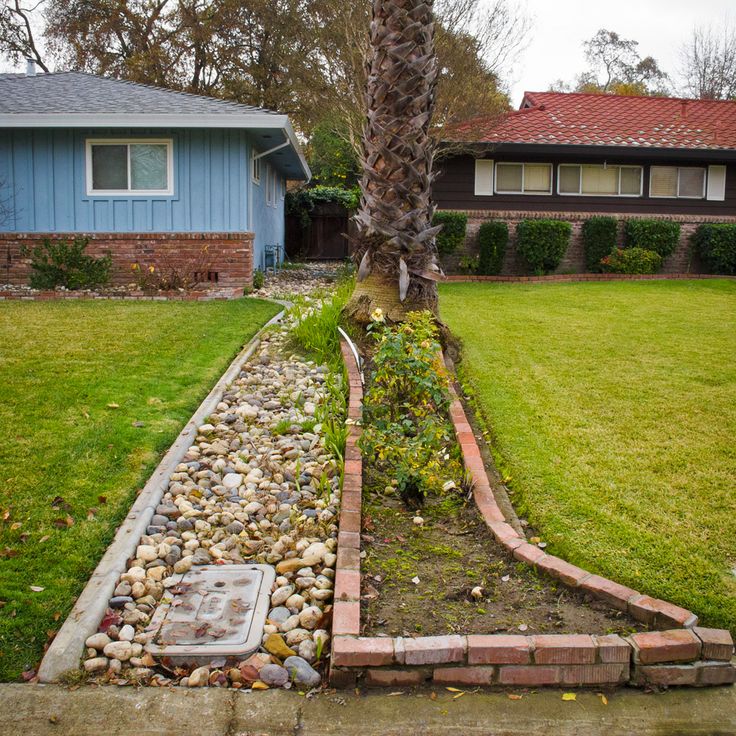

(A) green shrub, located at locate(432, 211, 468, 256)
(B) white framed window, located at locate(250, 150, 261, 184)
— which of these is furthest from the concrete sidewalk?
(A) green shrub, located at locate(432, 211, 468, 256)

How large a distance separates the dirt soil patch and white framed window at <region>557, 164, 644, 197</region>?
16.7 meters

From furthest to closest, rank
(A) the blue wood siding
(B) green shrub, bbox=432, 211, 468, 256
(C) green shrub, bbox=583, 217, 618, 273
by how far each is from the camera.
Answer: (C) green shrub, bbox=583, 217, 618, 273 < (B) green shrub, bbox=432, 211, 468, 256 < (A) the blue wood siding

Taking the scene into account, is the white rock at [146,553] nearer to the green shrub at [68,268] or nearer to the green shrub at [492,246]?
the green shrub at [68,268]

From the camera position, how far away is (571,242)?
61.4 feet

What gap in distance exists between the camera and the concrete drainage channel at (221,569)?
294cm

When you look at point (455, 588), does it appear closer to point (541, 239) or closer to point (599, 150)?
point (541, 239)

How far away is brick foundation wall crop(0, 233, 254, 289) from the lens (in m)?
13.2

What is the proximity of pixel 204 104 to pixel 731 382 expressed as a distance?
10718 millimetres

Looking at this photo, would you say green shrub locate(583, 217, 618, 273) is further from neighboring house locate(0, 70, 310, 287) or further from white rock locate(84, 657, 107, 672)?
white rock locate(84, 657, 107, 672)

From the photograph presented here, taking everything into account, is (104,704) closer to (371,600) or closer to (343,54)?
(371,600)

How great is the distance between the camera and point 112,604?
3277 millimetres

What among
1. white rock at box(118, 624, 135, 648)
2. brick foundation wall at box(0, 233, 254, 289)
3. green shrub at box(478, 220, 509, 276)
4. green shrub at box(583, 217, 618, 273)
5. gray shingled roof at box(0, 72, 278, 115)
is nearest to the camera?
white rock at box(118, 624, 135, 648)

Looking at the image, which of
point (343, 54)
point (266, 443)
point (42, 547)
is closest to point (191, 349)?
point (266, 443)

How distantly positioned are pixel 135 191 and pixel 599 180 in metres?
12.0
